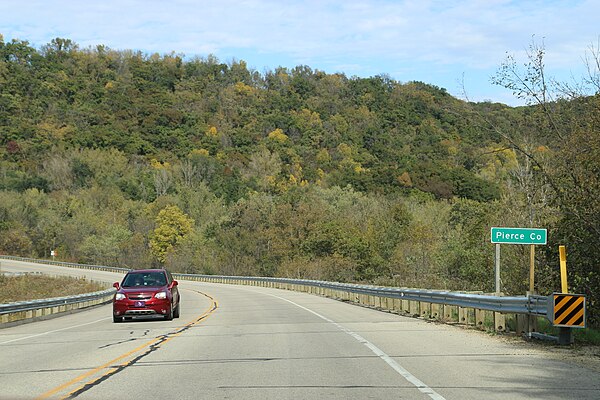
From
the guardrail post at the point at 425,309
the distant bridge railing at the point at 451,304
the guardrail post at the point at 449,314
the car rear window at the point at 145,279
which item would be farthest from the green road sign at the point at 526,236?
the car rear window at the point at 145,279

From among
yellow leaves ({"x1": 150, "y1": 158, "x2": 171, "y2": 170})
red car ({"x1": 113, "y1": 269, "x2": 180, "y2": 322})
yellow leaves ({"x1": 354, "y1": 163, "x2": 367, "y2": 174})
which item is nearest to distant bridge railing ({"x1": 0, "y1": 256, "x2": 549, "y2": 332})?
red car ({"x1": 113, "y1": 269, "x2": 180, "y2": 322})

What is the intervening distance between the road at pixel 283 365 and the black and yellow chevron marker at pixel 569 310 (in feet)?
2.49

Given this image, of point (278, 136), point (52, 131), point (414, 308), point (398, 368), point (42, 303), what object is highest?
point (52, 131)

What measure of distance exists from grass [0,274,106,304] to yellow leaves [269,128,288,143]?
296ft

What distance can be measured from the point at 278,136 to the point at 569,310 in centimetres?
14653

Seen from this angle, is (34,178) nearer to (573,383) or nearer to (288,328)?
(288,328)

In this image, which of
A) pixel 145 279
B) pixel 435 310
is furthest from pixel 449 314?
pixel 145 279

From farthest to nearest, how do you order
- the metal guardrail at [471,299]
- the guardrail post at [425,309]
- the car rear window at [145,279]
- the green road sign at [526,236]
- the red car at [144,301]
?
1. the car rear window at [145,279]
2. the guardrail post at [425,309]
3. the red car at [144,301]
4. the green road sign at [526,236]
5. the metal guardrail at [471,299]

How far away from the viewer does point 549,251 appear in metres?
20.1

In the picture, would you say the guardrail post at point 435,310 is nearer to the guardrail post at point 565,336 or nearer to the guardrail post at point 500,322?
the guardrail post at point 500,322

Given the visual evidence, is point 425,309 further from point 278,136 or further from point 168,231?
point 278,136

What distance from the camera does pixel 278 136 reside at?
159250mm

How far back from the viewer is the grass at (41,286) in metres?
55.2

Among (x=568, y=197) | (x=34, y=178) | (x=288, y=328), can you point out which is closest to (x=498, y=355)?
(x=568, y=197)
